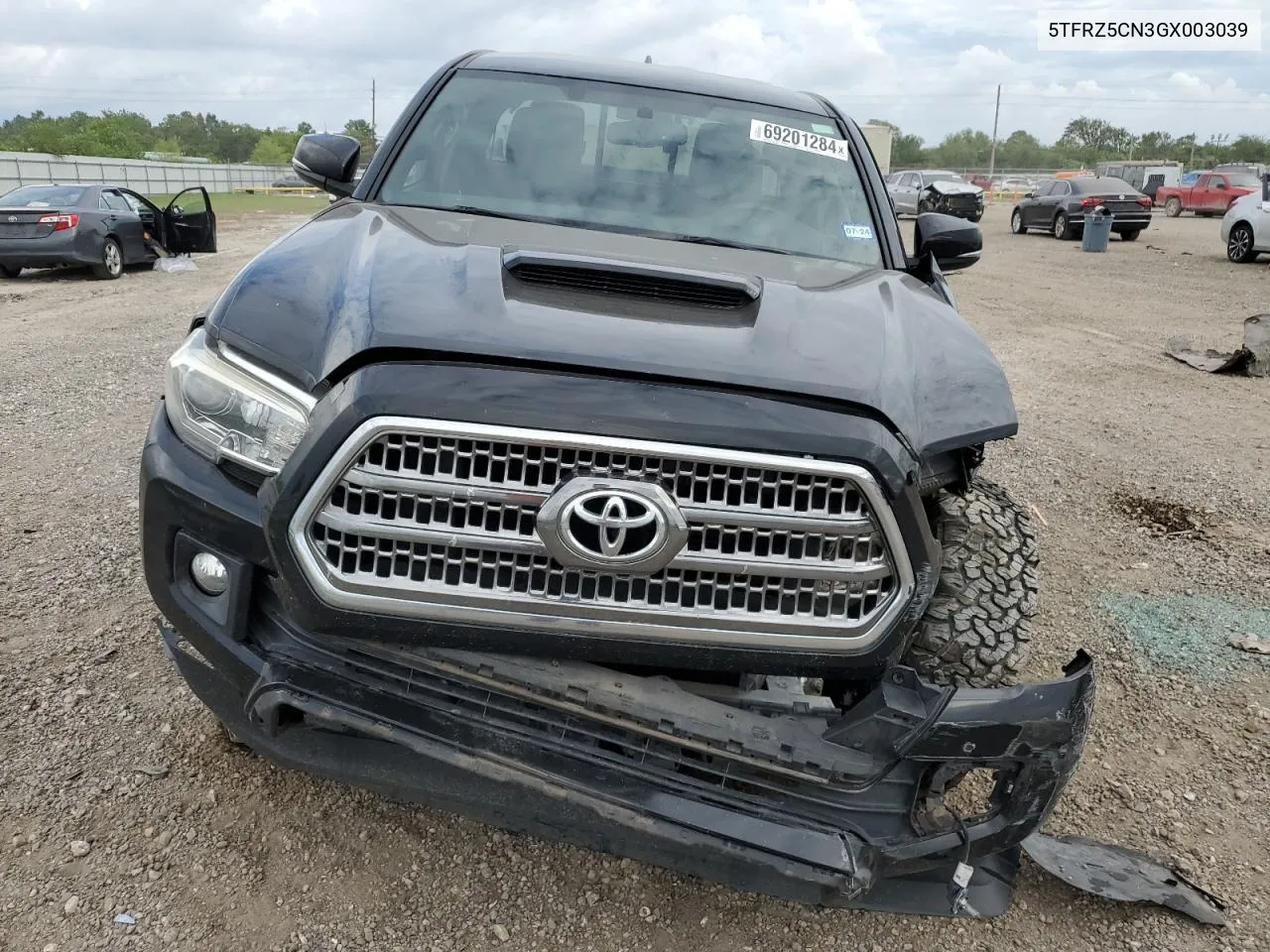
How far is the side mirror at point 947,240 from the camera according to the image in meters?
3.52

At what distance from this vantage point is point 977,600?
2160 millimetres

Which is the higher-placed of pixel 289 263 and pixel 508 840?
pixel 289 263

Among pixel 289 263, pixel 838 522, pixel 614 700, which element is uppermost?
pixel 289 263

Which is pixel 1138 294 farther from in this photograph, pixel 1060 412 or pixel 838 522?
pixel 838 522

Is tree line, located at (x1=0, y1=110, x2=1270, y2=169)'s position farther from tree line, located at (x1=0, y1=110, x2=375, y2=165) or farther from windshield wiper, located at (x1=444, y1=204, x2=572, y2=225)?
windshield wiper, located at (x1=444, y1=204, x2=572, y2=225)

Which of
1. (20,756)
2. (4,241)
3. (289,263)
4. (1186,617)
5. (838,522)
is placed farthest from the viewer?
(4,241)

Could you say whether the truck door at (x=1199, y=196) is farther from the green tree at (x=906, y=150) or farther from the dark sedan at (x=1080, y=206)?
the green tree at (x=906, y=150)

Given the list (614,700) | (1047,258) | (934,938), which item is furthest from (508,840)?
(1047,258)

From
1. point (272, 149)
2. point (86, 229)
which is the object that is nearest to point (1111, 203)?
point (86, 229)

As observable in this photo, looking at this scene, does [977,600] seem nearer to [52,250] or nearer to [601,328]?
[601,328]

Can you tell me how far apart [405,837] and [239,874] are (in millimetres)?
391

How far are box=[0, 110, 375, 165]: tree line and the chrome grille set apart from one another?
57.8 meters

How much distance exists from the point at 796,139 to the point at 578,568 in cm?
225

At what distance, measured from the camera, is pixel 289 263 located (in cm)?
228
